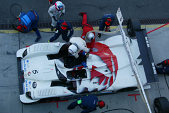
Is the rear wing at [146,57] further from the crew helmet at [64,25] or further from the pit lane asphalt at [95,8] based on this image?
the crew helmet at [64,25]

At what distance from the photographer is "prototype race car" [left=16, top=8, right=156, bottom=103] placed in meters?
5.09

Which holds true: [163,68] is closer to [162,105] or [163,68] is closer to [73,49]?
[162,105]

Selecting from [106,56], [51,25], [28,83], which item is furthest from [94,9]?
[28,83]

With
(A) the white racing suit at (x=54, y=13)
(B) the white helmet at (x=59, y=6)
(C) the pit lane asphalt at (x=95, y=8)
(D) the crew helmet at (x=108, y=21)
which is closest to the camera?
(B) the white helmet at (x=59, y=6)

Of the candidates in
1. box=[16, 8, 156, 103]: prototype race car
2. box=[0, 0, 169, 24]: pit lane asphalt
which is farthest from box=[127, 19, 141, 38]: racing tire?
box=[16, 8, 156, 103]: prototype race car

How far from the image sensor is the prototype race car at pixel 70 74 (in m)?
5.09

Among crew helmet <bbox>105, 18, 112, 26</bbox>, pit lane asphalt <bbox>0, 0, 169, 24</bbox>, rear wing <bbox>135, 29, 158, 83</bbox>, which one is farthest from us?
pit lane asphalt <bbox>0, 0, 169, 24</bbox>

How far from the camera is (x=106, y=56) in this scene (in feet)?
17.9

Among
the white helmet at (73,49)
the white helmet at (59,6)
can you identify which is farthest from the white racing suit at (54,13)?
the white helmet at (73,49)

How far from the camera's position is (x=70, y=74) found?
534cm

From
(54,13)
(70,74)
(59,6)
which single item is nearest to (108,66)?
(70,74)

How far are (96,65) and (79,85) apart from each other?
29.9 inches

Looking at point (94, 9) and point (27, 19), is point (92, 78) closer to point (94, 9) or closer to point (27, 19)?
point (27, 19)

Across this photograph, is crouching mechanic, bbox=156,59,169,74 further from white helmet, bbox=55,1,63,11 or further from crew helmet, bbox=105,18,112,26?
white helmet, bbox=55,1,63,11
